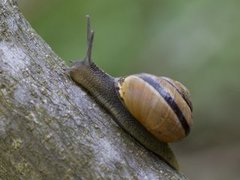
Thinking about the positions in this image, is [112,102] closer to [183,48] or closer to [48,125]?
[48,125]

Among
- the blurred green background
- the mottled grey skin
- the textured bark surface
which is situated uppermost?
the blurred green background

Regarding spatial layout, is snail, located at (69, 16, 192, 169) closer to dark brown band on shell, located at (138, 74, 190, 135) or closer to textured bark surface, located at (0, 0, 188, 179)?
dark brown band on shell, located at (138, 74, 190, 135)

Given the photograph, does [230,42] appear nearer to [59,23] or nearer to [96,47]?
[96,47]

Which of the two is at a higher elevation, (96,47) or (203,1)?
(203,1)

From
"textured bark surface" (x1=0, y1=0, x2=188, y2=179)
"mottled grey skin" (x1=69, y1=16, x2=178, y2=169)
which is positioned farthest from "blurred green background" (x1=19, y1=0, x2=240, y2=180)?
"textured bark surface" (x1=0, y1=0, x2=188, y2=179)

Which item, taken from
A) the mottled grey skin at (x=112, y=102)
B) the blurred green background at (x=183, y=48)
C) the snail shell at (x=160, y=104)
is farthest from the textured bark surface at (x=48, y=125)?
the blurred green background at (x=183, y=48)

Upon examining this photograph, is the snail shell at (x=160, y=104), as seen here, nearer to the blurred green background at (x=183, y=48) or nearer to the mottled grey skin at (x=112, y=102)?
the mottled grey skin at (x=112, y=102)

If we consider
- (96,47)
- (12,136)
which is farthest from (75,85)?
(96,47)
